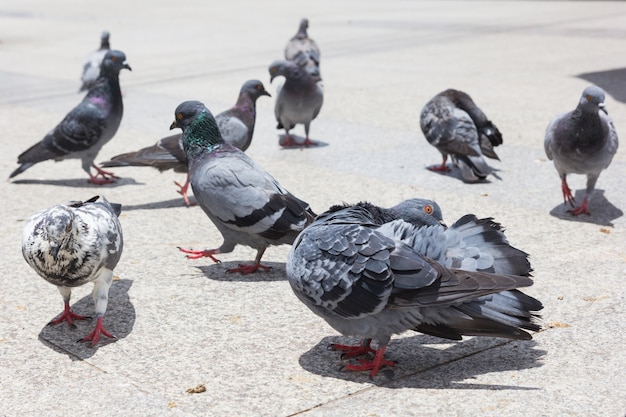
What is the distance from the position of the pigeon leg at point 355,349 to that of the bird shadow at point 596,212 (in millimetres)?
3069

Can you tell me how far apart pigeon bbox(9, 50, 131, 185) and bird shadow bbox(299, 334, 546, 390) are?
430cm

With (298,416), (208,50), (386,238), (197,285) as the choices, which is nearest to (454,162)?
(197,285)

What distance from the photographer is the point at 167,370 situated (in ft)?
14.4

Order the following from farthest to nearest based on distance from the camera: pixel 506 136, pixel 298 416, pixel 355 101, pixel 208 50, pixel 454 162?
pixel 208 50 < pixel 355 101 < pixel 506 136 < pixel 454 162 < pixel 298 416

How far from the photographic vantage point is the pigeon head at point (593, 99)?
686 cm

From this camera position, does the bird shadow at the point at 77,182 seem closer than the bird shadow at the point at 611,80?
Yes

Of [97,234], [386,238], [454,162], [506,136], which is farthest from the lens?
[506,136]

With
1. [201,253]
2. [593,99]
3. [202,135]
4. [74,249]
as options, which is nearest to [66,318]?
[74,249]

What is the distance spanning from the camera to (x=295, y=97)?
957cm

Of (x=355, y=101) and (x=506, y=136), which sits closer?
(x=506, y=136)

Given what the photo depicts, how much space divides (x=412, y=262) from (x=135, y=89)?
986 centimetres

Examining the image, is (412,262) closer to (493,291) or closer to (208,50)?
(493,291)

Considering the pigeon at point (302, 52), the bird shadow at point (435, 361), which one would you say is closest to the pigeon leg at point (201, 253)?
the bird shadow at point (435, 361)

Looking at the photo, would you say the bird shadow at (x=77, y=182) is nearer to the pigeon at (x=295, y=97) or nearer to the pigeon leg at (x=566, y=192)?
the pigeon at (x=295, y=97)
